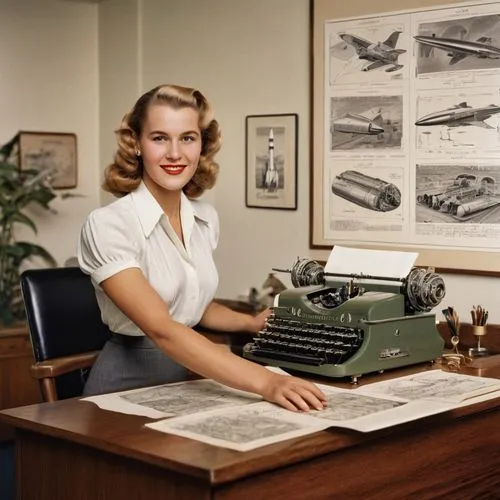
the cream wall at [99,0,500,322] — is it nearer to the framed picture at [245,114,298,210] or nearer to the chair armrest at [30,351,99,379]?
the framed picture at [245,114,298,210]

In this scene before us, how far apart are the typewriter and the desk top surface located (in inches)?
14.4

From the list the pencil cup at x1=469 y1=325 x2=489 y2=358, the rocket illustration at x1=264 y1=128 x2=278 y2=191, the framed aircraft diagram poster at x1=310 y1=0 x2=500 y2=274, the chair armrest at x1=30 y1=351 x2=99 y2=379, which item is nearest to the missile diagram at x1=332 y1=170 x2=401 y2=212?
the framed aircraft diagram poster at x1=310 y1=0 x2=500 y2=274

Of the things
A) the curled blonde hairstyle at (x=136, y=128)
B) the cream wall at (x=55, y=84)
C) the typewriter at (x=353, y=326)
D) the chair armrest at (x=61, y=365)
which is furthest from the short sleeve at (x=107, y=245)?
the cream wall at (x=55, y=84)

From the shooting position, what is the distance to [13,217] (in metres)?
5.31

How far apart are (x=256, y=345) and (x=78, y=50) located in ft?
9.32

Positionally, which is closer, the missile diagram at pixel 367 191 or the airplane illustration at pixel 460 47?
the airplane illustration at pixel 460 47

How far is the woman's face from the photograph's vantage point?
10.6ft

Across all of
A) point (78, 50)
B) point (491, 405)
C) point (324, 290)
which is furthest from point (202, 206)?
point (78, 50)

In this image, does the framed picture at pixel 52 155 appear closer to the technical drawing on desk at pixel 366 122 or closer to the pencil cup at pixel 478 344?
the technical drawing on desk at pixel 366 122

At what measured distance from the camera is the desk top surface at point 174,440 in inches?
87.5

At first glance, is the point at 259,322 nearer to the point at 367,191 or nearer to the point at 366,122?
the point at 367,191

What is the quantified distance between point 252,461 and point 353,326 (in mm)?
1035

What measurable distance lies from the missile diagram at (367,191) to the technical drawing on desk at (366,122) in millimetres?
132

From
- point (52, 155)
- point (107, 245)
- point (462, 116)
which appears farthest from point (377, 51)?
point (52, 155)
